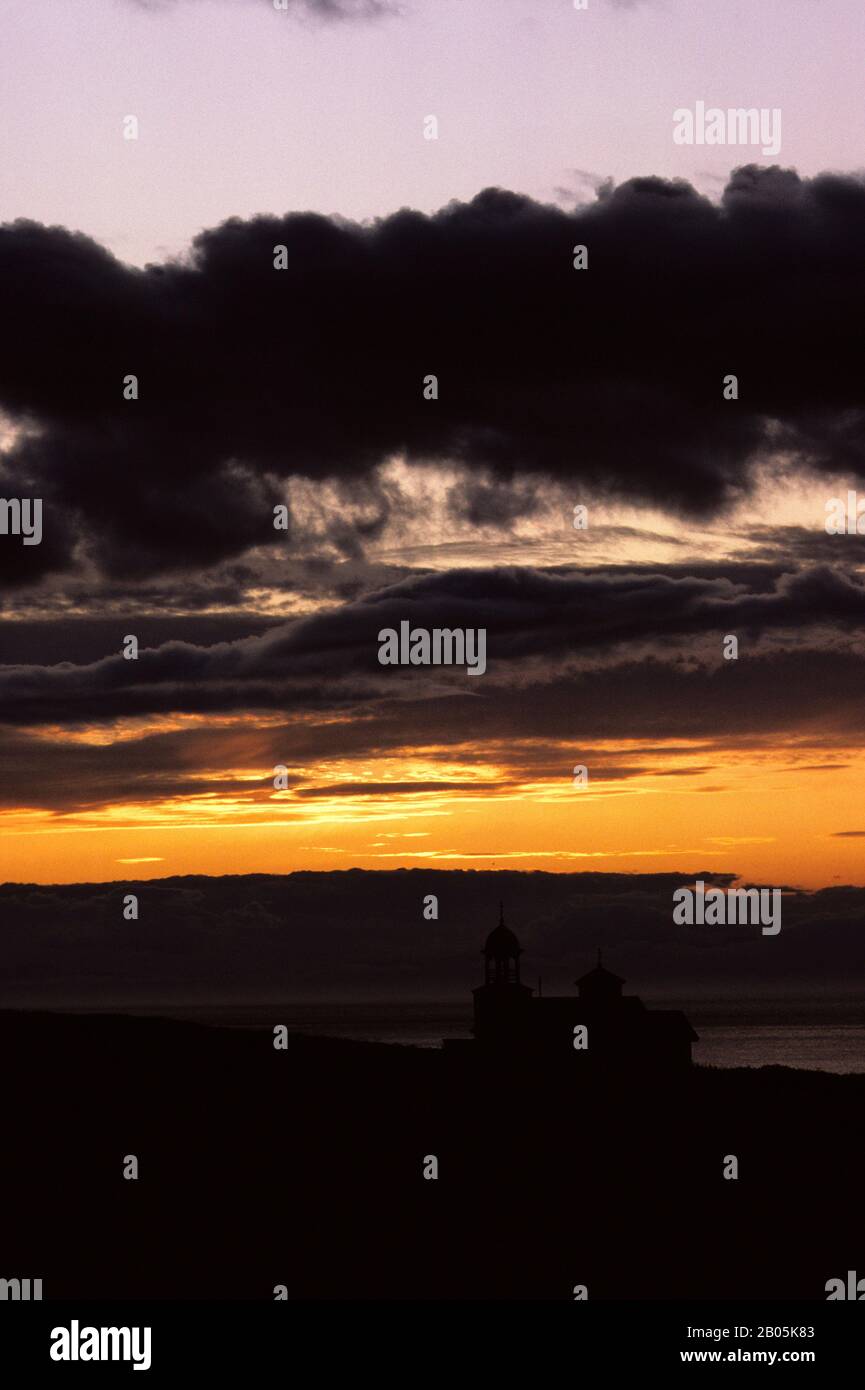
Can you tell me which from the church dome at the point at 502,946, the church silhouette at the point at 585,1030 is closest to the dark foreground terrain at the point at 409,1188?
the church silhouette at the point at 585,1030

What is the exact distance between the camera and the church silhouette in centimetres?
Answer: 6644

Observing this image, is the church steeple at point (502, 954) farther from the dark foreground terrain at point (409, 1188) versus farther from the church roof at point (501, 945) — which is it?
the dark foreground terrain at point (409, 1188)

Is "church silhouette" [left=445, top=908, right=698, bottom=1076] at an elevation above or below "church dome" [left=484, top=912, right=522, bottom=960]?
below

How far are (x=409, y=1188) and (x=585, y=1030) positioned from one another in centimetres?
3157

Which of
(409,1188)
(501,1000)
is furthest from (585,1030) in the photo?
(409,1188)

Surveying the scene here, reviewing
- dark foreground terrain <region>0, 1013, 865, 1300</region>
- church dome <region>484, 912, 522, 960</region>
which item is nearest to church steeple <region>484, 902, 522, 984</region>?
church dome <region>484, 912, 522, 960</region>

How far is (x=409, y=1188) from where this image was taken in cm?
3500

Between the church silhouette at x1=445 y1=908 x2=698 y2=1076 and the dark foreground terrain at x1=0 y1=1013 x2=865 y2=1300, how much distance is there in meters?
12.3

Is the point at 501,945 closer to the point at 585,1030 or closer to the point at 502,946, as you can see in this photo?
the point at 502,946

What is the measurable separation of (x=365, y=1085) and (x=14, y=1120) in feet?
42.8

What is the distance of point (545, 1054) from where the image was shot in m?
66.9

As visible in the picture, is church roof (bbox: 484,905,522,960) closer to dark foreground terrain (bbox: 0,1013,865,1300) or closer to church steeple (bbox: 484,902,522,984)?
church steeple (bbox: 484,902,522,984)
